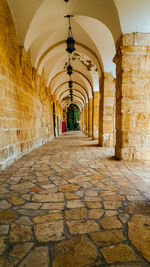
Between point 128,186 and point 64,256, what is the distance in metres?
1.59

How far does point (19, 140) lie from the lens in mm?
4969

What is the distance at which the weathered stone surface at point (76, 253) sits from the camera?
1074 mm

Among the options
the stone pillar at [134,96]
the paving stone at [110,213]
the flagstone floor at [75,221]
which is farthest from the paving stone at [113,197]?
the stone pillar at [134,96]

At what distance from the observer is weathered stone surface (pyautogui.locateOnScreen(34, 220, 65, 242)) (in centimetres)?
131

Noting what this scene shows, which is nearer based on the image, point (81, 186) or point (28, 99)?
point (81, 186)

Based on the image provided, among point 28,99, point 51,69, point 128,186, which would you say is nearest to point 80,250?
point 128,186

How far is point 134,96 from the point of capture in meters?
4.04

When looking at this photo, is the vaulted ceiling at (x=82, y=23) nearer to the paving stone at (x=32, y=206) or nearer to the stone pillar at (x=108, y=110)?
the stone pillar at (x=108, y=110)

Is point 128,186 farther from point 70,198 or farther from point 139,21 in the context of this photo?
point 139,21

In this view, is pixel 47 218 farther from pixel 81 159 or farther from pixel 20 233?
pixel 81 159

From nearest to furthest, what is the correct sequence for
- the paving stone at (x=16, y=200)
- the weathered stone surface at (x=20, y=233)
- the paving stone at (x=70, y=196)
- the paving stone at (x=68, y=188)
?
the weathered stone surface at (x=20, y=233), the paving stone at (x=16, y=200), the paving stone at (x=70, y=196), the paving stone at (x=68, y=188)

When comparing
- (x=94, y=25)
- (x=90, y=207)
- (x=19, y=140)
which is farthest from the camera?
(x=94, y=25)

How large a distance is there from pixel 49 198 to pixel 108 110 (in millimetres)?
5584

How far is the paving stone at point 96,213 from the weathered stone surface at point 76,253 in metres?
0.33
